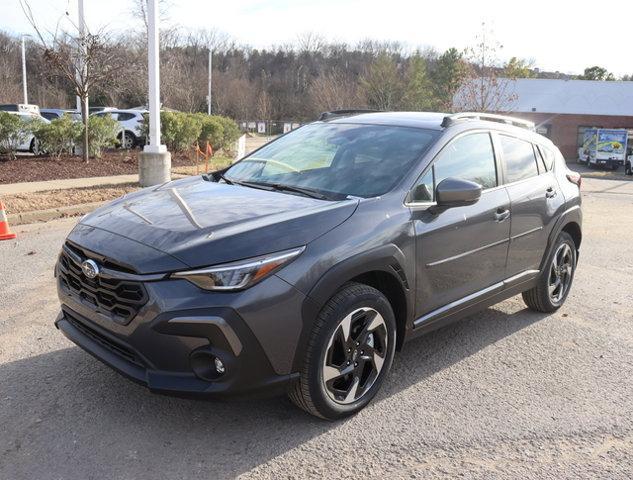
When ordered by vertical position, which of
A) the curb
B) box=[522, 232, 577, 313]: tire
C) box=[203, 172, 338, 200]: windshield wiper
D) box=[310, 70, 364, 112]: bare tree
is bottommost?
the curb

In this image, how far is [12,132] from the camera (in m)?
14.6

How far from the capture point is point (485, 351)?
14.7 feet

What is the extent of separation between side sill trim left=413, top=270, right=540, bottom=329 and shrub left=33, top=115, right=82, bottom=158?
45.0 ft

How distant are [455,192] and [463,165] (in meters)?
0.64

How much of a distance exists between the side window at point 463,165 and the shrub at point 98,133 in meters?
13.7

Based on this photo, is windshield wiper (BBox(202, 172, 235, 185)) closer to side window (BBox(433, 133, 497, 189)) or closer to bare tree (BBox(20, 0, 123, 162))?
side window (BBox(433, 133, 497, 189))

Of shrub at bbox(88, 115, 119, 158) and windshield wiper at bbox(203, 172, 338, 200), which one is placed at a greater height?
windshield wiper at bbox(203, 172, 338, 200)

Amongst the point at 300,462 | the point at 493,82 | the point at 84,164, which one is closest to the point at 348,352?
the point at 300,462

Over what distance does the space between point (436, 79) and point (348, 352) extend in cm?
7897

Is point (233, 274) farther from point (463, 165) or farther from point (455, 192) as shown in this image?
point (463, 165)

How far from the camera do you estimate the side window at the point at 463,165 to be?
150 inches

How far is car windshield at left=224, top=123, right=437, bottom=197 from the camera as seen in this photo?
3.82 metres

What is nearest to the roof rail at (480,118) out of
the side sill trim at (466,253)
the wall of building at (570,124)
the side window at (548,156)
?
the side window at (548,156)

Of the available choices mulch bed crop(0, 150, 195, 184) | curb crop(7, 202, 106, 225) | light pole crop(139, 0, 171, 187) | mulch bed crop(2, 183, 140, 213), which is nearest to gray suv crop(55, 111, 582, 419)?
curb crop(7, 202, 106, 225)
